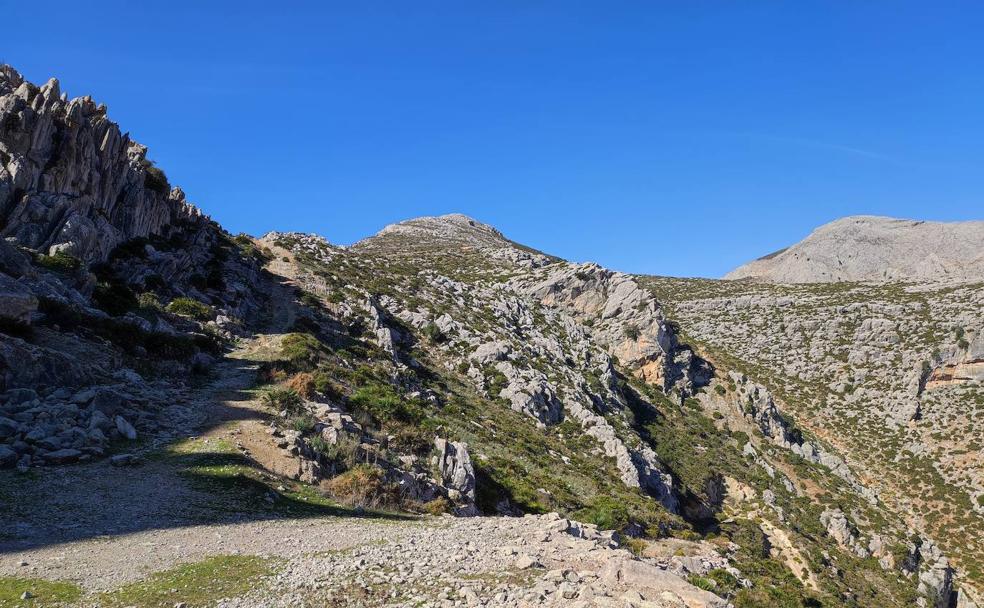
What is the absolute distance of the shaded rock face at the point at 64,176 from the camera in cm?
3192

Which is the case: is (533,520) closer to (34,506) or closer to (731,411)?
(34,506)

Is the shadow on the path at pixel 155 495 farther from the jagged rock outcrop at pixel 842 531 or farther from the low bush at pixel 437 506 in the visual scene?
the jagged rock outcrop at pixel 842 531

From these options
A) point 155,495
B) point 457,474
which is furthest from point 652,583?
point 457,474

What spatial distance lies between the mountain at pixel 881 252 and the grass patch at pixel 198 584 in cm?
13333

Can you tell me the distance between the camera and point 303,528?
15.2m

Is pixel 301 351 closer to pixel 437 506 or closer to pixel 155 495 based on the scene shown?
pixel 437 506

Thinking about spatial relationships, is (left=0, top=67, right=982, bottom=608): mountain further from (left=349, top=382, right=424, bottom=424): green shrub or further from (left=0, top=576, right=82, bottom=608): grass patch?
(left=349, top=382, right=424, bottom=424): green shrub

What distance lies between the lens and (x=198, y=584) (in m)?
11.1

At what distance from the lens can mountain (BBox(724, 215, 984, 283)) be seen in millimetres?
122500

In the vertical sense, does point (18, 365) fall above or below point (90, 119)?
below

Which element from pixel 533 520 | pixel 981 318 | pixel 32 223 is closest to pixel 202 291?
pixel 32 223

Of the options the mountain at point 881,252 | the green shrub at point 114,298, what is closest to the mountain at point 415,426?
the green shrub at point 114,298

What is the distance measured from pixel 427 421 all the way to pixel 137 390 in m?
14.6

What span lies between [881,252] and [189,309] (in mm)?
153372
